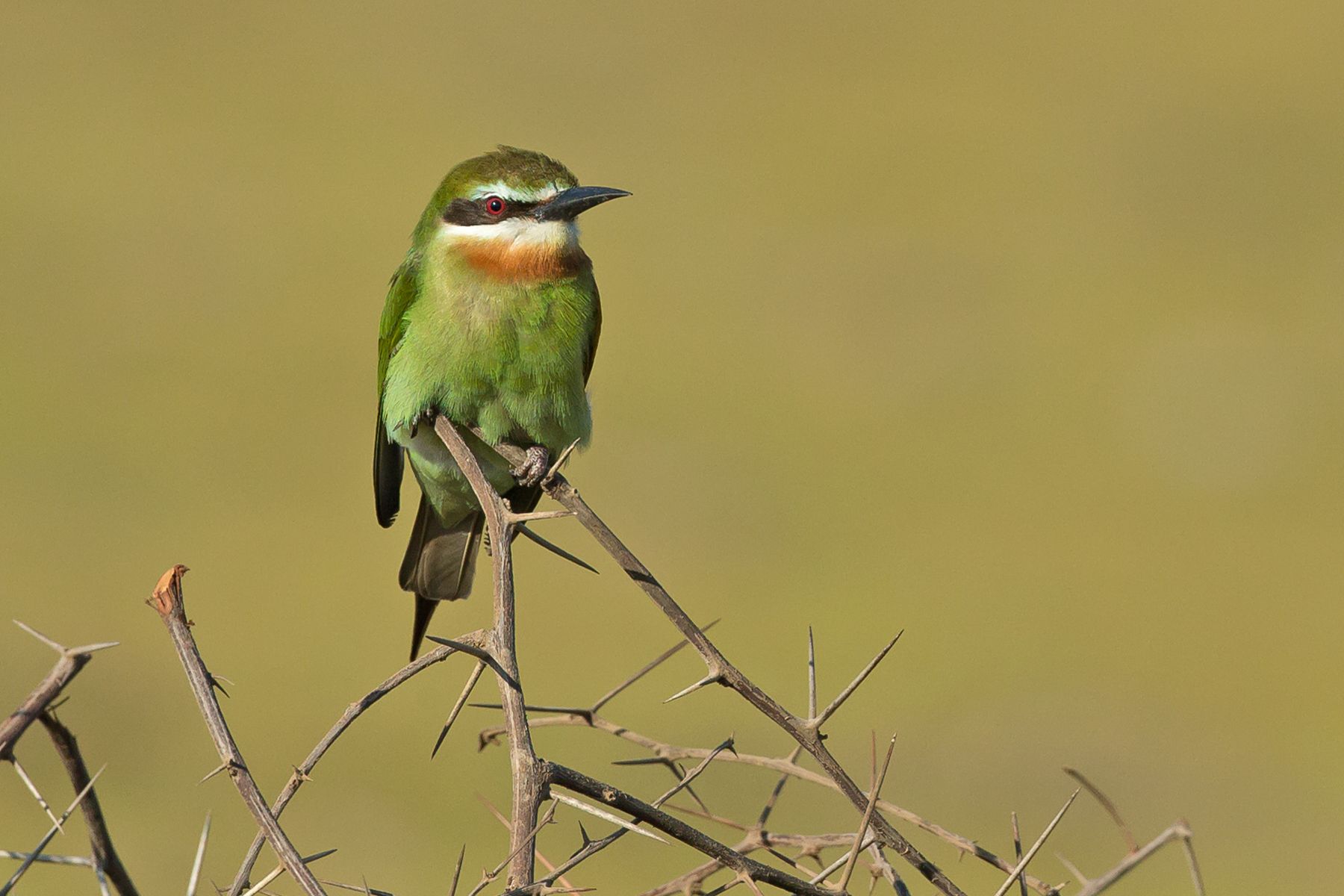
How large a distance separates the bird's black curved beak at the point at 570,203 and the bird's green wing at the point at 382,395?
0.34 metres

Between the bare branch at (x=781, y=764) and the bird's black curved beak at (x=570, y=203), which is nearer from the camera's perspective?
the bare branch at (x=781, y=764)

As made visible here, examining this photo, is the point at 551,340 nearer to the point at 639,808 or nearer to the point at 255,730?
the point at 639,808

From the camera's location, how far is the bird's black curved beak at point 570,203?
3.43 meters

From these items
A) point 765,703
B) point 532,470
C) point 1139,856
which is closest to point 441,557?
point 532,470

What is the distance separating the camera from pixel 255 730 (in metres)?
10.3

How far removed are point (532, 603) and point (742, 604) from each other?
1.50m

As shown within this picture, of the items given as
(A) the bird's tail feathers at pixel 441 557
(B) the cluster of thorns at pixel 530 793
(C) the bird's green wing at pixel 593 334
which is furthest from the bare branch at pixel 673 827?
(C) the bird's green wing at pixel 593 334

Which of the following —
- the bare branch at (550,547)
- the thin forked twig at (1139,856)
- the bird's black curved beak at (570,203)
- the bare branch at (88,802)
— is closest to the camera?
the thin forked twig at (1139,856)

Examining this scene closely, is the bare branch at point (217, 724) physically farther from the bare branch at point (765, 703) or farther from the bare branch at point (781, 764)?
the bare branch at point (765, 703)

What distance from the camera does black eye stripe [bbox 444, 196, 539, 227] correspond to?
3.49m

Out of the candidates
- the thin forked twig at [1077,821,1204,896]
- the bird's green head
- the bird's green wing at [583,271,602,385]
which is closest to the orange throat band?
the bird's green head

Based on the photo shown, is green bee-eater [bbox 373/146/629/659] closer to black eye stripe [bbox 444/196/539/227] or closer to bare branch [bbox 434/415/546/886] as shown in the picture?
black eye stripe [bbox 444/196/539/227]

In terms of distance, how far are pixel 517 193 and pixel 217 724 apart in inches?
90.1

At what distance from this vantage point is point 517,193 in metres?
3.51
